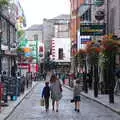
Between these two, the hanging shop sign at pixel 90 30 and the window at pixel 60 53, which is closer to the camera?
the hanging shop sign at pixel 90 30

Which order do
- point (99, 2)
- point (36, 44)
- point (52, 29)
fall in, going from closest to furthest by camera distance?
point (99, 2) → point (36, 44) → point (52, 29)

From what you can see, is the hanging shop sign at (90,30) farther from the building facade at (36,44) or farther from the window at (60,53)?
the window at (60,53)

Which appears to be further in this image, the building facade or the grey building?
the grey building

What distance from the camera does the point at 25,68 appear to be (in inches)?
3669

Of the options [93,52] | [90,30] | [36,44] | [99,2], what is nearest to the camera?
[93,52]

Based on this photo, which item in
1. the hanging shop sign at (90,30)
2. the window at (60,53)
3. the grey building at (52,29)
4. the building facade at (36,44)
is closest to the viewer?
the hanging shop sign at (90,30)

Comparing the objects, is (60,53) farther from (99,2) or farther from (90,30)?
(90,30)

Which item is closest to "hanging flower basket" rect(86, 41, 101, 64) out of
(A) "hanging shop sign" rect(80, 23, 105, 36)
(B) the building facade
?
(A) "hanging shop sign" rect(80, 23, 105, 36)

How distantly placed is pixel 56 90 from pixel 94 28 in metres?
19.8

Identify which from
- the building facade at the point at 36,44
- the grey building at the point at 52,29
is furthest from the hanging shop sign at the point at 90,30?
the grey building at the point at 52,29

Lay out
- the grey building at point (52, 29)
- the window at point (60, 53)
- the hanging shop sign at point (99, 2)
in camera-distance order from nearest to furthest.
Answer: the hanging shop sign at point (99, 2) → the window at point (60, 53) → the grey building at point (52, 29)

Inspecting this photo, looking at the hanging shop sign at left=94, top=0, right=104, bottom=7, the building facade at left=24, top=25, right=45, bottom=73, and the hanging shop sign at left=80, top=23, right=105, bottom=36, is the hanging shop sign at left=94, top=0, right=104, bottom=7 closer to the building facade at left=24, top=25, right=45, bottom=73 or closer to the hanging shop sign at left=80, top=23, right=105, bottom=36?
the hanging shop sign at left=80, top=23, right=105, bottom=36

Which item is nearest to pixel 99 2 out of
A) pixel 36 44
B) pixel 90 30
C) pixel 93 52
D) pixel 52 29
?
pixel 90 30

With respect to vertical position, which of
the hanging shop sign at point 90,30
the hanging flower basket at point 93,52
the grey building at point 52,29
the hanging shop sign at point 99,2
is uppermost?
the grey building at point 52,29
